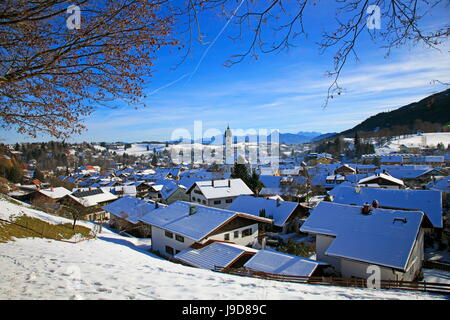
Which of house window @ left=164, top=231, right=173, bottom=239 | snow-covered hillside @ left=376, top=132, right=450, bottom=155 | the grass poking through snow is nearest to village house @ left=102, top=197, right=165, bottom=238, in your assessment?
house window @ left=164, top=231, right=173, bottom=239

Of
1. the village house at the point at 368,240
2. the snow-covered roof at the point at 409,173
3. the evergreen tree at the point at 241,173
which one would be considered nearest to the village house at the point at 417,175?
the snow-covered roof at the point at 409,173

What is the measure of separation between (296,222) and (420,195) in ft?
36.3

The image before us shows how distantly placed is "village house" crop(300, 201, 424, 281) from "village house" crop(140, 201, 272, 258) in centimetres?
488

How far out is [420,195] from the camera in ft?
74.4

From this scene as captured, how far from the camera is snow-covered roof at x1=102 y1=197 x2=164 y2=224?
84.8ft

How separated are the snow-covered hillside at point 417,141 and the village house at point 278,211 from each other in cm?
8666

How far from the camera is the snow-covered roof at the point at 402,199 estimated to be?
20.4m

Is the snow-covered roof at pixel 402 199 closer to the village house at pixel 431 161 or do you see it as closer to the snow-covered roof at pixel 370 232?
the snow-covered roof at pixel 370 232

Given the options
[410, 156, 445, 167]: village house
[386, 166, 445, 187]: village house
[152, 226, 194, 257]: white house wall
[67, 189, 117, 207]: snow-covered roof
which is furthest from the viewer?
[410, 156, 445, 167]: village house

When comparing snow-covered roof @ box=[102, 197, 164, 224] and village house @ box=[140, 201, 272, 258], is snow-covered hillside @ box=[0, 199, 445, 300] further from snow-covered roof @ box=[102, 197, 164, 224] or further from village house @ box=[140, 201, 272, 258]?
snow-covered roof @ box=[102, 197, 164, 224]

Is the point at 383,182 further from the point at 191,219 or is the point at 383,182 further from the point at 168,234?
the point at 168,234

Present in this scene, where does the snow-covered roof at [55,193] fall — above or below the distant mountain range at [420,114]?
below

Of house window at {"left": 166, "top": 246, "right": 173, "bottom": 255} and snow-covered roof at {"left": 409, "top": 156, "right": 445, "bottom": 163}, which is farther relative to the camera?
snow-covered roof at {"left": 409, "top": 156, "right": 445, "bottom": 163}

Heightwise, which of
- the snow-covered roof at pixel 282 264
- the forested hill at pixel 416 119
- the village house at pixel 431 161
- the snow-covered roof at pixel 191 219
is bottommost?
the snow-covered roof at pixel 282 264
